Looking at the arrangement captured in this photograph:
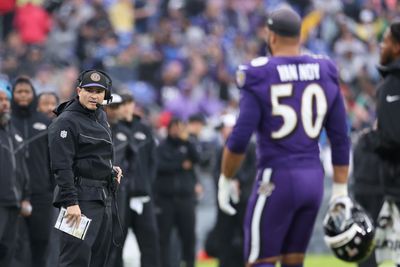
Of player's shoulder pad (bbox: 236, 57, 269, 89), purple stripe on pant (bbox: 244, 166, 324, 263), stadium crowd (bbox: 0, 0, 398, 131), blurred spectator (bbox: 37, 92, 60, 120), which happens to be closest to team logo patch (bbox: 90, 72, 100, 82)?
player's shoulder pad (bbox: 236, 57, 269, 89)

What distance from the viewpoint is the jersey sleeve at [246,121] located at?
7.78m

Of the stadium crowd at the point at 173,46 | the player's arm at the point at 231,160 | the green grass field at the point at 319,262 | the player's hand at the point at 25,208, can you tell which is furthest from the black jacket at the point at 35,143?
the stadium crowd at the point at 173,46

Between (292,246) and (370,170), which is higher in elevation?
→ (292,246)

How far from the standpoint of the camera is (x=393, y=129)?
8773mm

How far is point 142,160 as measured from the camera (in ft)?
39.2

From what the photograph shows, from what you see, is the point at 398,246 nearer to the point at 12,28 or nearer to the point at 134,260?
the point at 134,260

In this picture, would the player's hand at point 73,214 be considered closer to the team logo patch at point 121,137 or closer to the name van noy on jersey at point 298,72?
the name van noy on jersey at point 298,72

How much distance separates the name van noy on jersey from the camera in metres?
7.84

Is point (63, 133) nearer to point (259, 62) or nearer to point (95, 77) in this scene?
point (95, 77)

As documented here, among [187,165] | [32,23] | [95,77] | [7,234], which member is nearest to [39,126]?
[7,234]

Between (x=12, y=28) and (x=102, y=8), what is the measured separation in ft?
6.18

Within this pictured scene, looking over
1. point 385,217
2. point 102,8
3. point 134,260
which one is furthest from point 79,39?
point 385,217

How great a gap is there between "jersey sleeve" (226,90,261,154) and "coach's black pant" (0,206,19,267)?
2.95m

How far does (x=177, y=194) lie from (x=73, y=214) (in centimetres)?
592
